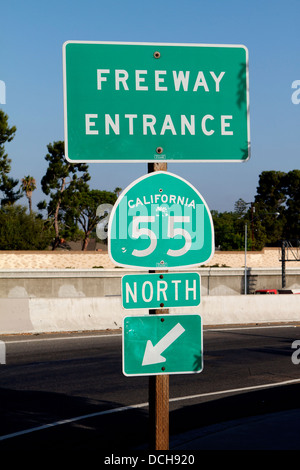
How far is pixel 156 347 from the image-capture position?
4234 mm

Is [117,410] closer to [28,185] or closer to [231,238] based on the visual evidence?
[28,185]

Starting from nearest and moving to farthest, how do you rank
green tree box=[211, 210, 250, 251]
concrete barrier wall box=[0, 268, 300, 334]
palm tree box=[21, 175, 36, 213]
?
concrete barrier wall box=[0, 268, 300, 334]
palm tree box=[21, 175, 36, 213]
green tree box=[211, 210, 250, 251]

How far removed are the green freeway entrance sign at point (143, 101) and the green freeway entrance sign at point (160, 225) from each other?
23cm

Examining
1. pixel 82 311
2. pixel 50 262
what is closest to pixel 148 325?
pixel 82 311

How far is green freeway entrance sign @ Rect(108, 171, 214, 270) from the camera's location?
165 inches

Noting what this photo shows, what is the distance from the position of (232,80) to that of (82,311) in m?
19.0

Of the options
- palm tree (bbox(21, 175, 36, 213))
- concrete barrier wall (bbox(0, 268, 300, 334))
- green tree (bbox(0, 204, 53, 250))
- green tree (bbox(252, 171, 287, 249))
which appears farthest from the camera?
green tree (bbox(252, 171, 287, 249))

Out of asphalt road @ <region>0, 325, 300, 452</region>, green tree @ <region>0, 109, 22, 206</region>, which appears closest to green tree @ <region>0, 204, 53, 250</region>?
green tree @ <region>0, 109, 22, 206</region>

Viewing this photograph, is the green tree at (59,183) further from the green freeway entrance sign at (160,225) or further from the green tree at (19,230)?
the green freeway entrance sign at (160,225)


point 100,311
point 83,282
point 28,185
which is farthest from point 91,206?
point 100,311

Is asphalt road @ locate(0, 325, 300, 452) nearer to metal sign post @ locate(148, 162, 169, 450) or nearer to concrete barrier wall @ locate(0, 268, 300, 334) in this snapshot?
concrete barrier wall @ locate(0, 268, 300, 334)

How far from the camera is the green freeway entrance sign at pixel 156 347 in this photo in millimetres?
4223

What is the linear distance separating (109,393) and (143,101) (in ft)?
27.7

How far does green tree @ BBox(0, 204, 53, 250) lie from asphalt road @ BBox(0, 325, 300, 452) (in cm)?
5705
